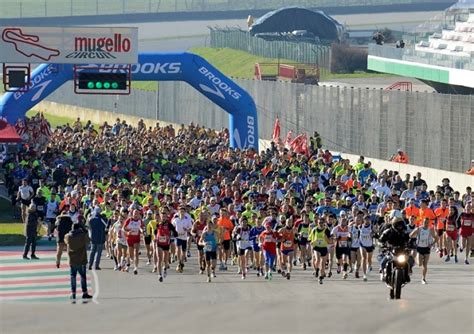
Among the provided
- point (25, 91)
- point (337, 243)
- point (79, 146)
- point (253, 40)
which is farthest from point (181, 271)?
point (253, 40)

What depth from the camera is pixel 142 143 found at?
46.8 m

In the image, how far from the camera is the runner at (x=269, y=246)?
90.8 feet

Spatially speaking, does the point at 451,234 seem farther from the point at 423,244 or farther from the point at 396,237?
the point at 396,237

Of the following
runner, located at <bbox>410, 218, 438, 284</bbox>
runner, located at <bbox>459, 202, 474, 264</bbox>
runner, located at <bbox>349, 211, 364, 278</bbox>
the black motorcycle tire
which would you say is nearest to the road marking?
runner, located at <bbox>349, 211, 364, 278</bbox>

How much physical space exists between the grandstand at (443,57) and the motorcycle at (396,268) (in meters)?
35.5

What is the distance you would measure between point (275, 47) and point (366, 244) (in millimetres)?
69327

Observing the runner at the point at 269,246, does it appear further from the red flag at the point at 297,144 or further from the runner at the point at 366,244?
the red flag at the point at 297,144

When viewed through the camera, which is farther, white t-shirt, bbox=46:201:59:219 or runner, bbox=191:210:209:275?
white t-shirt, bbox=46:201:59:219

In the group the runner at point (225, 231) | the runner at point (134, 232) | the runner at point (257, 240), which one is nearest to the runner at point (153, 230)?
the runner at point (134, 232)

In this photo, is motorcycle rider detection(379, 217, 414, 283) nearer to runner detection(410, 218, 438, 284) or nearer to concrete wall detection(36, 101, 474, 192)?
runner detection(410, 218, 438, 284)

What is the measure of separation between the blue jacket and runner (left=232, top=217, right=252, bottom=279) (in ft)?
8.08

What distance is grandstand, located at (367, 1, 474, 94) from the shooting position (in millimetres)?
58281

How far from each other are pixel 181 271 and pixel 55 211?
481cm

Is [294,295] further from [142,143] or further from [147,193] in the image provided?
[142,143]
